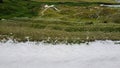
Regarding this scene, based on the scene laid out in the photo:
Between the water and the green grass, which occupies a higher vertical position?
the water

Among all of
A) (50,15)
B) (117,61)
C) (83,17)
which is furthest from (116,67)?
(50,15)

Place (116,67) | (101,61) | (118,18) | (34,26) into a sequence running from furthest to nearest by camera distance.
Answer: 1. (118,18)
2. (34,26)
3. (101,61)
4. (116,67)

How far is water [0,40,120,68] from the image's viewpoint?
37719 millimetres

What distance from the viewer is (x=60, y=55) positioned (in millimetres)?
42500

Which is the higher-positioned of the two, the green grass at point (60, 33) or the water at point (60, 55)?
the water at point (60, 55)

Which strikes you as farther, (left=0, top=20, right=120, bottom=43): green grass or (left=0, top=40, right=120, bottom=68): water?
(left=0, top=20, right=120, bottom=43): green grass

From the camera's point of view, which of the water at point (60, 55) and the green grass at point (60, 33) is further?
the green grass at point (60, 33)

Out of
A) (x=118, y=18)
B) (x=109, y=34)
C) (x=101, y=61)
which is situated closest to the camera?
(x=101, y=61)

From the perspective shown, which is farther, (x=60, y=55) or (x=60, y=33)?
(x=60, y=33)

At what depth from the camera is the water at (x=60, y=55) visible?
124 feet

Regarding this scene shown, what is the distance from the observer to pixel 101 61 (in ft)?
129

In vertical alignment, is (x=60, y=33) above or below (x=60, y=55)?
below

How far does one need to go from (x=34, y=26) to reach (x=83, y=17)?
28.1 meters

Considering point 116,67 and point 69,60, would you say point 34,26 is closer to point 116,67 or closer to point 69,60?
point 69,60
